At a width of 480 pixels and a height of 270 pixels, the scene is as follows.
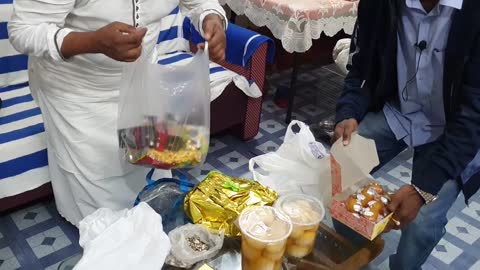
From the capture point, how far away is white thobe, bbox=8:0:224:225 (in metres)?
1.22

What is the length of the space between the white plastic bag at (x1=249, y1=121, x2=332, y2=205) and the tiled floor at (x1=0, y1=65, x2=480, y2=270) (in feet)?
1.44

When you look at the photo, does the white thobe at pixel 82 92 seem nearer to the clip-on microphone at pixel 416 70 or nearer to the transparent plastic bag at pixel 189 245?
the transparent plastic bag at pixel 189 245

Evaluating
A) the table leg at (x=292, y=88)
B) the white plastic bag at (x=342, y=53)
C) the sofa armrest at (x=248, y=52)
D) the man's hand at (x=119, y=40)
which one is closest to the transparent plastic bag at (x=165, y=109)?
the man's hand at (x=119, y=40)

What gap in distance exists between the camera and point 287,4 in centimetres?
218

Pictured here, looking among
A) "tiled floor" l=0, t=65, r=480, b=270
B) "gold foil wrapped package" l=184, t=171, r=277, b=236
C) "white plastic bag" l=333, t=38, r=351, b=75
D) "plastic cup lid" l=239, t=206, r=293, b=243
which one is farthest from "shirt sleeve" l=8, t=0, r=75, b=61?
"white plastic bag" l=333, t=38, r=351, b=75

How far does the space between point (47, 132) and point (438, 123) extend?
1256 mm

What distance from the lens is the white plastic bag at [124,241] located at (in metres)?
0.94

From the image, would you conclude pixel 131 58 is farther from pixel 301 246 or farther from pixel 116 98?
pixel 301 246

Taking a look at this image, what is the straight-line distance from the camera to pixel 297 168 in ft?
4.75

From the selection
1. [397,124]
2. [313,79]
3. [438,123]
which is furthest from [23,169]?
[313,79]

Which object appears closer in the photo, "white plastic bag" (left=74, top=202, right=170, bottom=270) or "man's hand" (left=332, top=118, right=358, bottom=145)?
"white plastic bag" (left=74, top=202, right=170, bottom=270)

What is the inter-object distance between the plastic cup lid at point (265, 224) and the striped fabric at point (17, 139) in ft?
3.04

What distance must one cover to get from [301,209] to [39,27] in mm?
824

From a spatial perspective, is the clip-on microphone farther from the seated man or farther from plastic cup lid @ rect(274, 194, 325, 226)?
plastic cup lid @ rect(274, 194, 325, 226)
